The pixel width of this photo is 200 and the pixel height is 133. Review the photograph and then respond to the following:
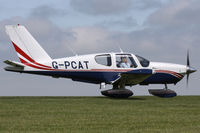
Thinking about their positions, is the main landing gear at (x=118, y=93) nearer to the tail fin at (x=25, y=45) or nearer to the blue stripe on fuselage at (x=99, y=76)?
the blue stripe on fuselage at (x=99, y=76)

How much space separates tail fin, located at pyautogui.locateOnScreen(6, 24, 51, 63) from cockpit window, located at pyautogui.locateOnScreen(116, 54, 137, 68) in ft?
12.8

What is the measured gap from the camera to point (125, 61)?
66.5 feet

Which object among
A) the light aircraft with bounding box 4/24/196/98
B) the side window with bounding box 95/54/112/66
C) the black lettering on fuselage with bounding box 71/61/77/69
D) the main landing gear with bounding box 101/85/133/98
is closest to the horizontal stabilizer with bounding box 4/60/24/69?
the light aircraft with bounding box 4/24/196/98

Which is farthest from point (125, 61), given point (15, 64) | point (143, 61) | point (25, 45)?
point (15, 64)

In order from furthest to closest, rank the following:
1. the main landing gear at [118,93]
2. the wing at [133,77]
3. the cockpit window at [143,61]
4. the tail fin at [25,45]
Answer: the cockpit window at [143,61], the tail fin at [25,45], the main landing gear at [118,93], the wing at [133,77]

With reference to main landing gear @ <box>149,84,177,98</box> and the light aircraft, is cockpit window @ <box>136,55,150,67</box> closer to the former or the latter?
the light aircraft

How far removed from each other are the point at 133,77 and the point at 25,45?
245 inches

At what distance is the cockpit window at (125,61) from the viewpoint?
793 inches

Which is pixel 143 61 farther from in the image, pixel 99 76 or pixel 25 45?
pixel 25 45

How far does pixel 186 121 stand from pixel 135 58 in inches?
421

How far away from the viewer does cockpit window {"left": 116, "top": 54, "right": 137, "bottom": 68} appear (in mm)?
20141

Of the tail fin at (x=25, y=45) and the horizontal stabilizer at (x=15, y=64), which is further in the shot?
the tail fin at (x=25, y=45)

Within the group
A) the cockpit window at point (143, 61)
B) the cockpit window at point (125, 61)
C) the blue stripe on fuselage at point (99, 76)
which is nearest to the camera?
the blue stripe on fuselage at point (99, 76)

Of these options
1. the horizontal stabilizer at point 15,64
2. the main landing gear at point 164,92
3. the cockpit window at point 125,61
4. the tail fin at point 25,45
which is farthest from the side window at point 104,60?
the horizontal stabilizer at point 15,64
